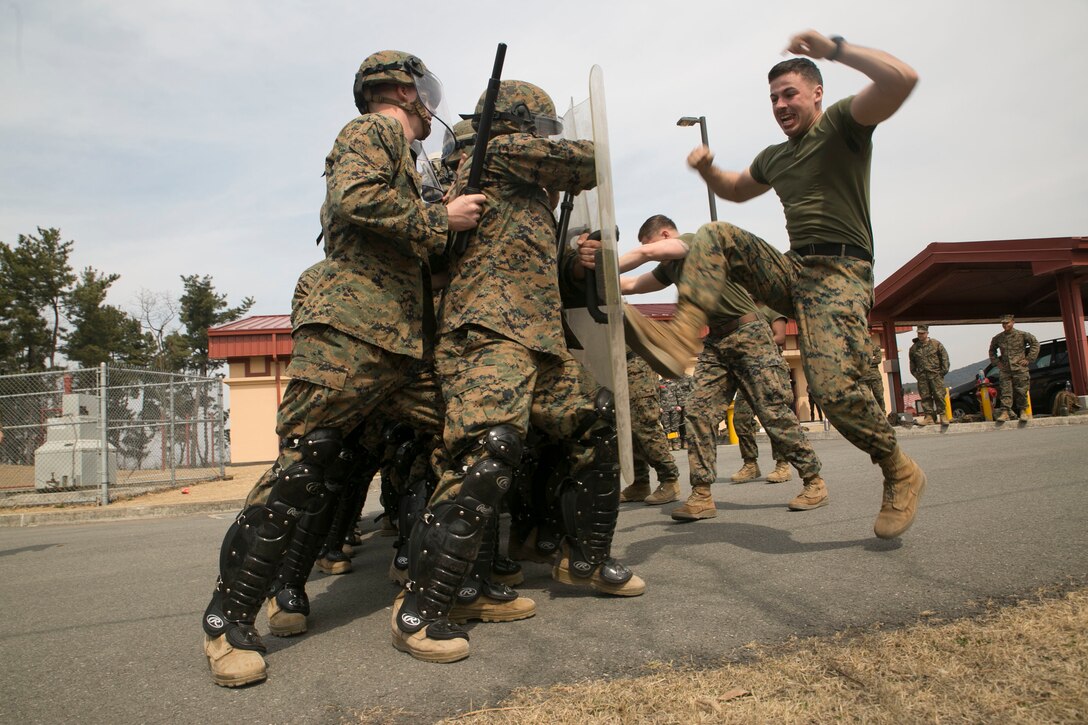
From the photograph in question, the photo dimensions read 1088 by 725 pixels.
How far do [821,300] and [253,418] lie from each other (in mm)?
20616

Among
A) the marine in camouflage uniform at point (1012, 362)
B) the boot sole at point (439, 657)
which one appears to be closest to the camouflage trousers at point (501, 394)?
the boot sole at point (439, 657)

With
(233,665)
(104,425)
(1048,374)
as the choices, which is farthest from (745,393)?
(1048,374)

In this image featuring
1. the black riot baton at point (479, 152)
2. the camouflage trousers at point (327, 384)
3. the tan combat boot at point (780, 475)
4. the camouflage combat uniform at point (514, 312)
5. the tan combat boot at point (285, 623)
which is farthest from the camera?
the tan combat boot at point (780, 475)

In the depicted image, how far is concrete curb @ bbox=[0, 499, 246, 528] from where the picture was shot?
9.93 m

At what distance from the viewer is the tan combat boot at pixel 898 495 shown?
128 inches

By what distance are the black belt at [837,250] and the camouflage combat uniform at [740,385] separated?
170 centimetres

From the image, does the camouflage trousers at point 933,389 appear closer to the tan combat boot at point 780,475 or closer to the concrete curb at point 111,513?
the tan combat boot at point 780,475

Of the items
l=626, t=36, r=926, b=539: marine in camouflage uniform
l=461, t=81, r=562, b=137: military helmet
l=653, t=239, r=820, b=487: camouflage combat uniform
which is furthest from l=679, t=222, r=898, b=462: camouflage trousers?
l=653, t=239, r=820, b=487: camouflage combat uniform

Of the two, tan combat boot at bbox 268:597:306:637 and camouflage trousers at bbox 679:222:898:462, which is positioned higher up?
camouflage trousers at bbox 679:222:898:462

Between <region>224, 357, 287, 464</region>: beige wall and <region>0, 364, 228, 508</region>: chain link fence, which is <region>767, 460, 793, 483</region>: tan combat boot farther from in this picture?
<region>224, 357, 287, 464</region>: beige wall

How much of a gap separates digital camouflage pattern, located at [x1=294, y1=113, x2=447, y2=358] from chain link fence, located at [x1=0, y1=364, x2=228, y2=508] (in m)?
9.63

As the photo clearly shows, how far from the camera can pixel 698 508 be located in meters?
4.80

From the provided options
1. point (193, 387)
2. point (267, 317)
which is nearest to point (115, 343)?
point (267, 317)

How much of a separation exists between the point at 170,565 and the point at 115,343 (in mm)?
35864
